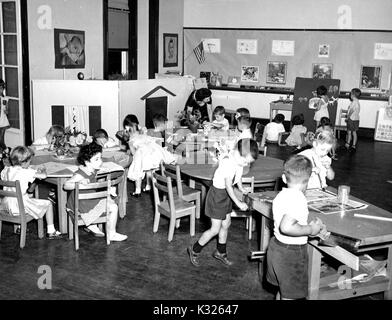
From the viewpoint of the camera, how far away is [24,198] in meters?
5.37

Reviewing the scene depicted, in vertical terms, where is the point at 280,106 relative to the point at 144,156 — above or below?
above

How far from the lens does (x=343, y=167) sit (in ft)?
30.6

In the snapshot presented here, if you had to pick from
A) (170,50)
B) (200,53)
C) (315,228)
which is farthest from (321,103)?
(315,228)

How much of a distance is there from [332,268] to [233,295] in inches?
34.3

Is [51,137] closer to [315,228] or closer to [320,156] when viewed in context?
[320,156]

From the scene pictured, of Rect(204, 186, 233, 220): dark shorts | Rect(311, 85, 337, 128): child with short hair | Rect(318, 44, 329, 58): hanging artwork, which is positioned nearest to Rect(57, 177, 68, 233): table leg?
Rect(204, 186, 233, 220): dark shorts

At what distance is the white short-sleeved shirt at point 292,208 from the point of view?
356cm

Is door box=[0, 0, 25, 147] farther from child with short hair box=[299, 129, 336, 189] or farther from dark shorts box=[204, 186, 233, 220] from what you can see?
child with short hair box=[299, 129, 336, 189]

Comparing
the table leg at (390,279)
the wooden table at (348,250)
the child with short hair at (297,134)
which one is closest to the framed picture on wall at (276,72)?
the child with short hair at (297,134)

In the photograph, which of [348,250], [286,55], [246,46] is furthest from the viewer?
[246,46]

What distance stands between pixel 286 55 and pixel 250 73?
3.28 feet

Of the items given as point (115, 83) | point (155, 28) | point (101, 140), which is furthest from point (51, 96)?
point (155, 28)

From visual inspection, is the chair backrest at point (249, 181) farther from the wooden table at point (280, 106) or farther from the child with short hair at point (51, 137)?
the wooden table at point (280, 106)

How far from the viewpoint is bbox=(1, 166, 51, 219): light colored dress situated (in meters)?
5.25
